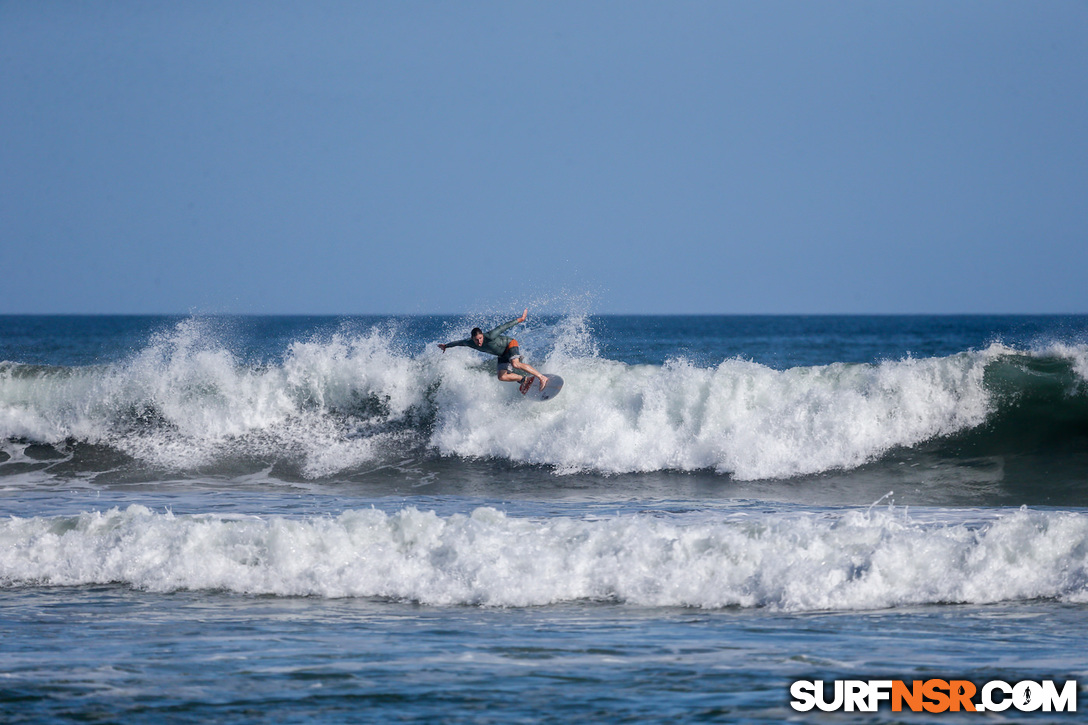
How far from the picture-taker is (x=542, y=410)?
1469 cm

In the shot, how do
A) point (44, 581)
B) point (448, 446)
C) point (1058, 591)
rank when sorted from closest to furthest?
point (1058, 591) → point (44, 581) → point (448, 446)

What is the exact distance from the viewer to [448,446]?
14602 millimetres

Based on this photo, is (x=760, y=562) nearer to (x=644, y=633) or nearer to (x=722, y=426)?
(x=644, y=633)

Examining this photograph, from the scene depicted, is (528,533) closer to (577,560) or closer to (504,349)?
(577,560)

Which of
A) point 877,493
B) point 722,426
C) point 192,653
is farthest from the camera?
point 722,426

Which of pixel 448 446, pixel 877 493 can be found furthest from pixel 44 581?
pixel 877 493

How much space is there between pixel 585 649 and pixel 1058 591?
386 cm

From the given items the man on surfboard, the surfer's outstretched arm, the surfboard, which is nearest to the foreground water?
the surfboard

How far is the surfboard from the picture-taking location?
48.1 ft

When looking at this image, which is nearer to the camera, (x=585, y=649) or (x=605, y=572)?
(x=585, y=649)

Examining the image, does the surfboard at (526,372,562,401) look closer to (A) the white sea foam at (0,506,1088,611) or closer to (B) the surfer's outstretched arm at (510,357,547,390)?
(B) the surfer's outstretched arm at (510,357,547,390)

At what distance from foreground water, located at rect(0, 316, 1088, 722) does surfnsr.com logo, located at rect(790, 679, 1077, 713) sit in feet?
0.38

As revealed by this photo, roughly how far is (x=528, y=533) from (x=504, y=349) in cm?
528

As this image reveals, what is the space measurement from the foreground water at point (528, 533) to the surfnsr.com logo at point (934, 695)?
11cm
